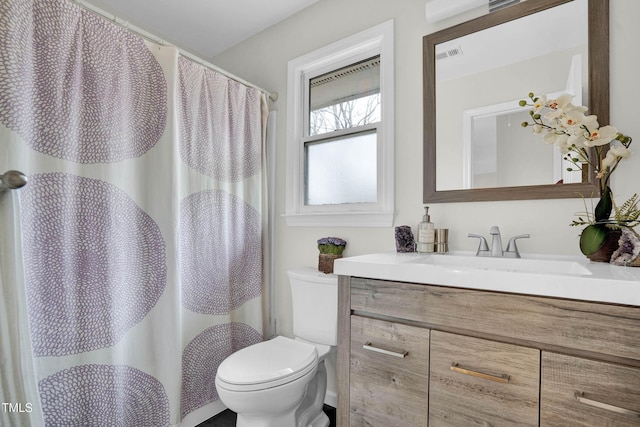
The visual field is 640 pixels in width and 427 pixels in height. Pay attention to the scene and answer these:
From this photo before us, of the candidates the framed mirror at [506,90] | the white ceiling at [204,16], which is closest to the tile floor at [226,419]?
the framed mirror at [506,90]

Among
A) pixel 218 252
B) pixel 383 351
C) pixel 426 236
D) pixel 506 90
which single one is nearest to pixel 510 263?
pixel 426 236

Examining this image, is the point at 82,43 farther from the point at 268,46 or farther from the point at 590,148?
the point at 590,148

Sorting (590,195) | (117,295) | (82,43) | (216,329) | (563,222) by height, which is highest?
(82,43)

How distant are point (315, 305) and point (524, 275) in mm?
1057

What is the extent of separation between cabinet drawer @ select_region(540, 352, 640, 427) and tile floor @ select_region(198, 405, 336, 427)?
1224mm

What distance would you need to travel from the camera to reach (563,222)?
1.28m

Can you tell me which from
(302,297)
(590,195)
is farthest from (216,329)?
(590,195)

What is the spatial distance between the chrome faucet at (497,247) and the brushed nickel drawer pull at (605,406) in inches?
23.2

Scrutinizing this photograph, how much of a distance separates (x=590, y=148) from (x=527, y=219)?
0.35m

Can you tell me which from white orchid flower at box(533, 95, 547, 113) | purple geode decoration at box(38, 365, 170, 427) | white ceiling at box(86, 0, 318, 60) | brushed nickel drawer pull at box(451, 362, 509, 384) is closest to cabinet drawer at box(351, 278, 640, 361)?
brushed nickel drawer pull at box(451, 362, 509, 384)

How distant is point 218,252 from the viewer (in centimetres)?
184

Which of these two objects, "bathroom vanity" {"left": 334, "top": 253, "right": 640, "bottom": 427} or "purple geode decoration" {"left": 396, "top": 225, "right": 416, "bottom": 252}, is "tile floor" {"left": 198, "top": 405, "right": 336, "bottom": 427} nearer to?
"bathroom vanity" {"left": 334, "top": 253, "right": 640, "bottom": 427}

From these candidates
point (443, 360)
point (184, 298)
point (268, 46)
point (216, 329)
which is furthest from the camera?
point (268, 46)

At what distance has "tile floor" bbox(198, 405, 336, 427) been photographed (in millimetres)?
1726
